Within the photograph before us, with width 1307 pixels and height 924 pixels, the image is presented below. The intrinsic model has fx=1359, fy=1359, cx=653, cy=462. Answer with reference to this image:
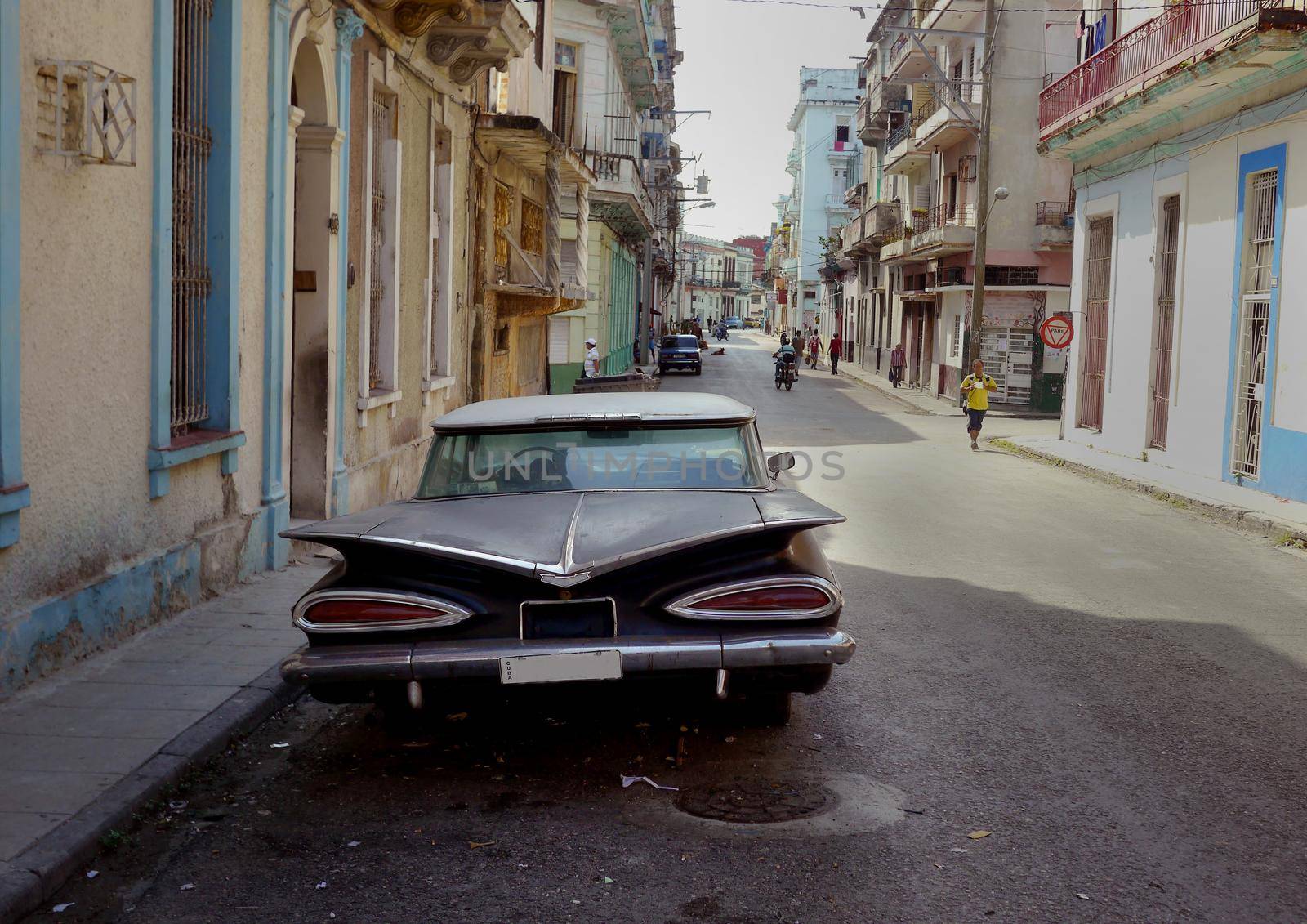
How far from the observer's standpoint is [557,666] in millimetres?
4621

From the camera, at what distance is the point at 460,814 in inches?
177

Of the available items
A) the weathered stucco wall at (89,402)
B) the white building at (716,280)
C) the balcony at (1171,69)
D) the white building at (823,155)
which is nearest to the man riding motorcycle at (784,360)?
the balcony at (1171,69)

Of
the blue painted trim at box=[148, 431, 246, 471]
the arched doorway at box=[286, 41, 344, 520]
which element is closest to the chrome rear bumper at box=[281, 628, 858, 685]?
the blue painted trim at box=[148, 431, 246, 471]

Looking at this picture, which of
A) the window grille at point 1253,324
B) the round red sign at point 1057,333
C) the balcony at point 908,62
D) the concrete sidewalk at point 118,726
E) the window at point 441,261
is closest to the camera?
the concrete sidewalk at point 118,726

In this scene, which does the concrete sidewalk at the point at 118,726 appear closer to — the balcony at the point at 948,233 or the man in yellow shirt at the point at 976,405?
the man in yellow shirt at the point at 976,405

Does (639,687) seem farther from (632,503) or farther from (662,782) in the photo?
(632,503)

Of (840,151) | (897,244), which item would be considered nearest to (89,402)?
(897,244)

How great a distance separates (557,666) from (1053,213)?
107 ft

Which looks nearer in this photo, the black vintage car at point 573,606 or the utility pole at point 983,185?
the black vintage car at point 573,606

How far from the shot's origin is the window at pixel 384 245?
12.5 m

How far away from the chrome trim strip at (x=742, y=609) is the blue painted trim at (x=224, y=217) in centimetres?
461

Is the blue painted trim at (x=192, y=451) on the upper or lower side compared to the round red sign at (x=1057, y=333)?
lower

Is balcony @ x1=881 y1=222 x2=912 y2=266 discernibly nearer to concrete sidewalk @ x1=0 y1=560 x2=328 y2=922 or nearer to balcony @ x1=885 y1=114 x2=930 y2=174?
balcony @ x1=885 y1=114 x2=930 y2=174

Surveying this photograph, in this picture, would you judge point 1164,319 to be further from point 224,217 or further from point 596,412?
point 596,412
